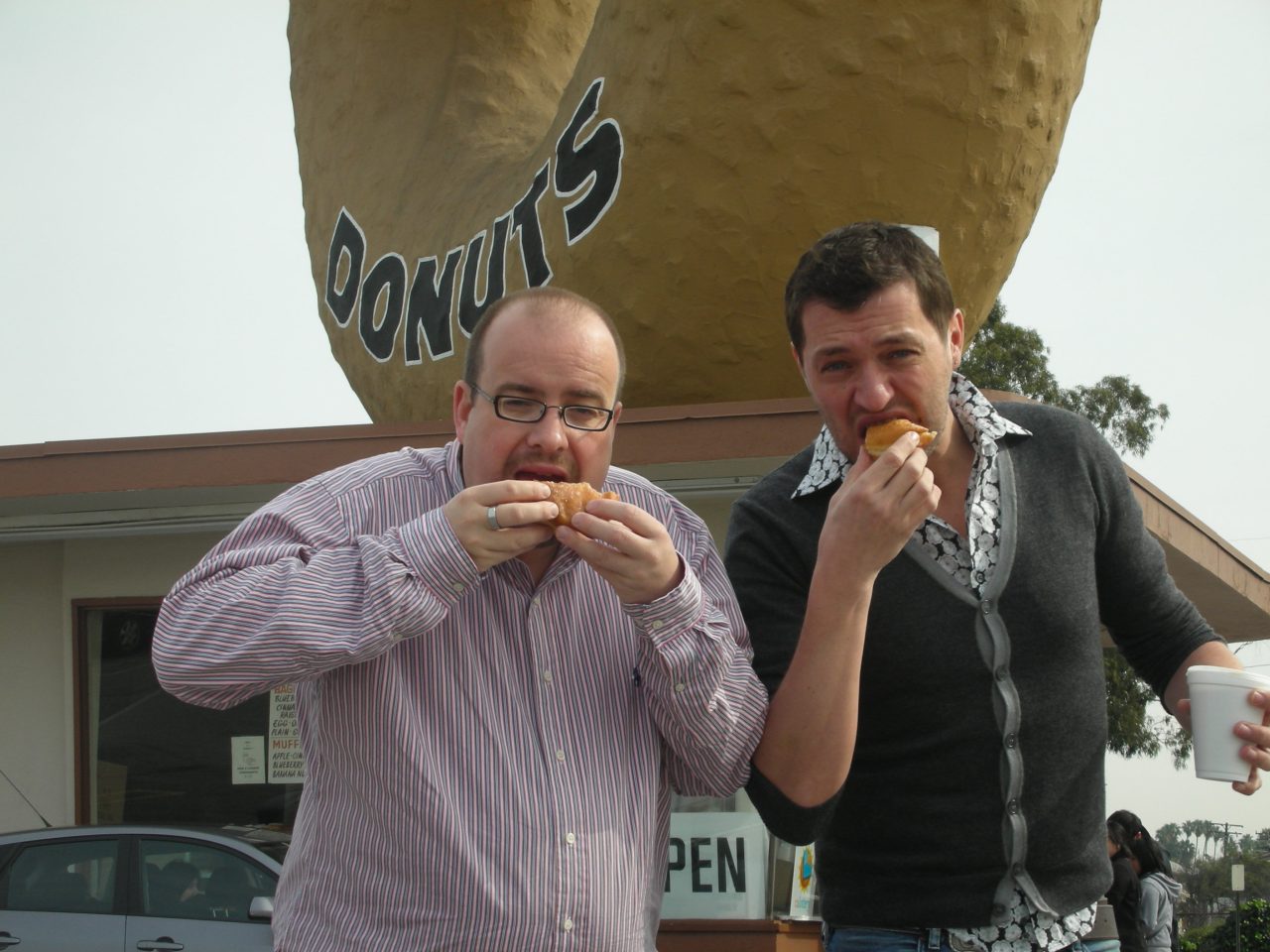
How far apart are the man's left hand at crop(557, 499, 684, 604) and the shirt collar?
18.7 inches

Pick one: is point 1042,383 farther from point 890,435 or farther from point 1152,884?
point 890,435

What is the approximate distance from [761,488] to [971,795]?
66 centimetres

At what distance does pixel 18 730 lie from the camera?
7648mm

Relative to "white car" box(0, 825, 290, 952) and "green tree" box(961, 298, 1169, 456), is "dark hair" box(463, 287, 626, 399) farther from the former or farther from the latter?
"green tree" box(961, 298, 1169, 456)

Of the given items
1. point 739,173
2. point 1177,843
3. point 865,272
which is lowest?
point 1177,843

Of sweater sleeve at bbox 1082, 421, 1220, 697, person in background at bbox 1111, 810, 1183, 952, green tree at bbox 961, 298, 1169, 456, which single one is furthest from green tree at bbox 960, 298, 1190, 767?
sweater sleeve at bbox 1082, 421, 1220, 697

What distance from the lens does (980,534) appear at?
7.62ft

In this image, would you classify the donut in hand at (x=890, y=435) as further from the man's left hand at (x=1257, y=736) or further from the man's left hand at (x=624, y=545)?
the man's left hand at (x=1257, y=736)

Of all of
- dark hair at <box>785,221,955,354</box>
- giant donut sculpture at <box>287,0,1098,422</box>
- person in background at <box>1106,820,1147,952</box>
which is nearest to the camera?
dark hair at <box>785,221,955,354</box>

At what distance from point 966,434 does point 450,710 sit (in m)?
1.07

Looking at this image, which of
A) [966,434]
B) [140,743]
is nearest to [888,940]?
[966,434]

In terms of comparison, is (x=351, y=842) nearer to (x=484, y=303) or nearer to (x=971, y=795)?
(x=971, y=795)

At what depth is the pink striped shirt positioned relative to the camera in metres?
1.95

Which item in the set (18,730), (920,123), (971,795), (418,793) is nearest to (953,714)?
(971,795)
